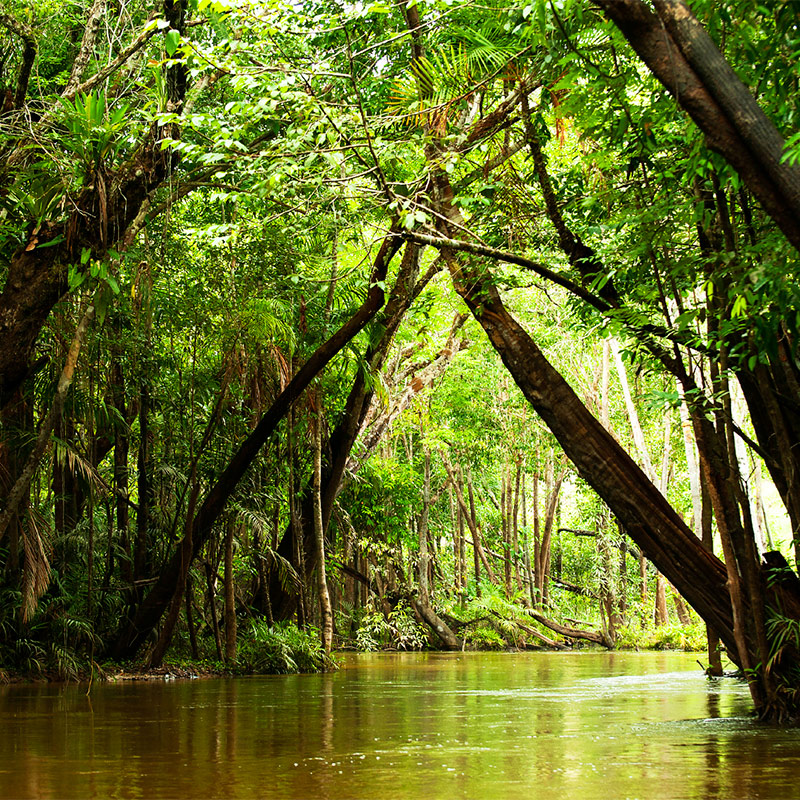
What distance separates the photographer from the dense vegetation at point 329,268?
5184 millimetres

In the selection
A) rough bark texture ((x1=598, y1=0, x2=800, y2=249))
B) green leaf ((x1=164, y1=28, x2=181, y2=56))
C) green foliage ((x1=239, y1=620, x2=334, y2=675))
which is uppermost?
green leaf ((x1=164, y1=28, x2=181, y2=56))

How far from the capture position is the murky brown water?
343 centimetres

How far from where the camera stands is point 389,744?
15.8 ft

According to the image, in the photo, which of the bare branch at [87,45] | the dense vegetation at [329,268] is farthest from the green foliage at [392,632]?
the bare branch at [87,45]

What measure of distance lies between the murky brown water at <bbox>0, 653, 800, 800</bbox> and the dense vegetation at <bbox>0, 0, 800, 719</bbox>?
1.06m

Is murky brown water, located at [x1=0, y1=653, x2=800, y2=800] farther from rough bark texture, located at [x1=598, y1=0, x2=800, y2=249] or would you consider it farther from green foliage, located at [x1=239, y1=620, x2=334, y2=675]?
green foliage, located at [x1=239, y1=620, x2=334, y2=675]

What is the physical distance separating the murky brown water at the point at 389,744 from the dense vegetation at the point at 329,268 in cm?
106

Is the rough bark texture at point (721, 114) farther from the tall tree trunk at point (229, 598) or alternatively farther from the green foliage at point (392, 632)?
the green foliage at point (392, 632)

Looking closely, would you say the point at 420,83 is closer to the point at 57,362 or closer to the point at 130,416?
the point at 57,362

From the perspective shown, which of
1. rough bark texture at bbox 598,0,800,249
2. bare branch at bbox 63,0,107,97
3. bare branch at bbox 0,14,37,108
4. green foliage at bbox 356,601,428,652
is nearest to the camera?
rough bark texture at bbox 598,0,800,249

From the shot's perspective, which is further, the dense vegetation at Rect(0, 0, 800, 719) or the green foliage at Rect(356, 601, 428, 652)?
the green foliage at Rect(356, 601, 428, 652)

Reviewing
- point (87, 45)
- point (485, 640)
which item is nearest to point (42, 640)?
point (87, 45)

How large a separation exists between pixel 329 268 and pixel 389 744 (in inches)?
297

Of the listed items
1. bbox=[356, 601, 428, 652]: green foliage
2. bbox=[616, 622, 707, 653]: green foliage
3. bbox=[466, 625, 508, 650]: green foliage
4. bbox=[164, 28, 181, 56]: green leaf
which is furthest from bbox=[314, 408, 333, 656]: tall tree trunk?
bbox=[616, 622, 707, 653]: green foliage
